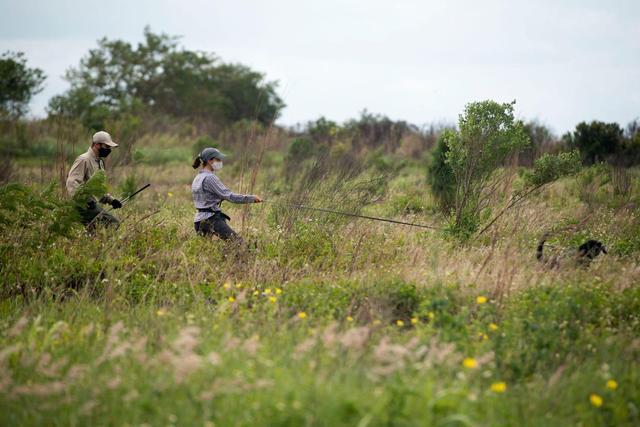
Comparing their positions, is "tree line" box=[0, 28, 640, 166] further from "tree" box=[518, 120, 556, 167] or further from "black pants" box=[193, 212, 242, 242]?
"black pants" box=[193, 212, 242, 242]

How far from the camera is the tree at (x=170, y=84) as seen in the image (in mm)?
31594

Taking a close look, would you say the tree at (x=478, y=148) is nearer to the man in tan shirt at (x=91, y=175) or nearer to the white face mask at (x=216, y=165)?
the white face mask at (x=216, y=165)

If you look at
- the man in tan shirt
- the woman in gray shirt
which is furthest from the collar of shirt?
the woman in gray shirt

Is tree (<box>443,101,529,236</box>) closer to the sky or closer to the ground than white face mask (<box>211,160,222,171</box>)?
closer to the sky

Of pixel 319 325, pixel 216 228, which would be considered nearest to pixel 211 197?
pixel 216 228

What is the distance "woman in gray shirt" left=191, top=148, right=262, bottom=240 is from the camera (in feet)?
23.4

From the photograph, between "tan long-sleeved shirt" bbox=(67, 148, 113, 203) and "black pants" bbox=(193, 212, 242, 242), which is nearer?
"black pants" bbox=(193, 212, 242, 242)

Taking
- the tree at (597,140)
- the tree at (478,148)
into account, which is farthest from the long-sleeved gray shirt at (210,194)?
the tree at (597,140)

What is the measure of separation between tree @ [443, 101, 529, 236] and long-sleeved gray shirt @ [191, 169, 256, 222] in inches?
110

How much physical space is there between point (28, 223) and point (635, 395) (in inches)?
234

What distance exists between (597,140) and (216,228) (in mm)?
12242

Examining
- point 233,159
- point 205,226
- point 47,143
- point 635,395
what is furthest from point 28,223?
point 47,143

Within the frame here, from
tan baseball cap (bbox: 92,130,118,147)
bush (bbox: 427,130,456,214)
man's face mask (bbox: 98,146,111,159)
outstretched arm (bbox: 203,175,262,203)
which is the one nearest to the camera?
outstretched arm (bbox: 203,175,262,203)

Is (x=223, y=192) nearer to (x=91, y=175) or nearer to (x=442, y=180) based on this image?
(x=91, y=175)
